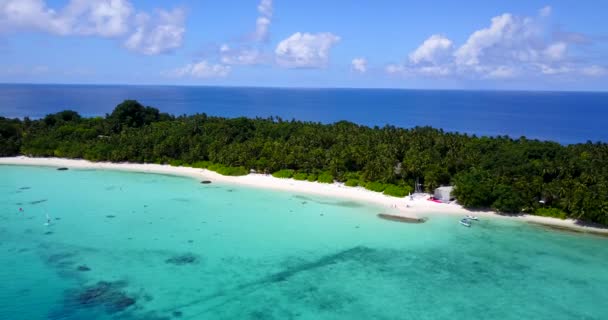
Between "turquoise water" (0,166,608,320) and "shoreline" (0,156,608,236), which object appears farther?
"shoreline" (0,156,608,236)

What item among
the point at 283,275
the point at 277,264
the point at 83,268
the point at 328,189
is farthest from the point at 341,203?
the point at 83,268

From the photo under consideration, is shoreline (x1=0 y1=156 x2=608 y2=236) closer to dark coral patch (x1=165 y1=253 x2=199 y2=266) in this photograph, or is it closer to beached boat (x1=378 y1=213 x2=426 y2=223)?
beached boat (x1=378 y1=213 x2=426 y2=223)

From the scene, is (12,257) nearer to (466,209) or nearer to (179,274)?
(179,274)

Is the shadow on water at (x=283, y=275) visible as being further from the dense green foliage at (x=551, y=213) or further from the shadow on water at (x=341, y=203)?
the dense green foliage at (x=551, y=213)

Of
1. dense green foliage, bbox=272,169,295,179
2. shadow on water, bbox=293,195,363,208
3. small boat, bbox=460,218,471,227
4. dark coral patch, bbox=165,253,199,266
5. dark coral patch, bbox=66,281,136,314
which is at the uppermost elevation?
dense green foliage, bbox=272,169,295,179

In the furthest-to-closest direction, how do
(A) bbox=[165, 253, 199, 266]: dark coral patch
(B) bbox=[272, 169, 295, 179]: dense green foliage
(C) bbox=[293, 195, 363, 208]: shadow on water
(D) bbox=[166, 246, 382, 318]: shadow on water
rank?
(B) bbox=[272, 169, 295, 179]: dense green foliage, (C) bbox=[293, 195, 363, 208]: shadow on water, (A) bbox=[165, 253, 199, 266]: dark coral patch, (D) bbox=[166, 246, 382, 318]: shadow on water

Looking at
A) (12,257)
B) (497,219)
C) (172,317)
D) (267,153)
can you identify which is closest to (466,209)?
(497,219)

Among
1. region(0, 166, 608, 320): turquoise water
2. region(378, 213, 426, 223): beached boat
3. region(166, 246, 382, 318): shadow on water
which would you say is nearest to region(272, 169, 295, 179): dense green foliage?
region(0, 166, 608, 320): turquoise water

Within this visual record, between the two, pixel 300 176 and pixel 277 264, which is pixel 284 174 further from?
pixel 277 264
